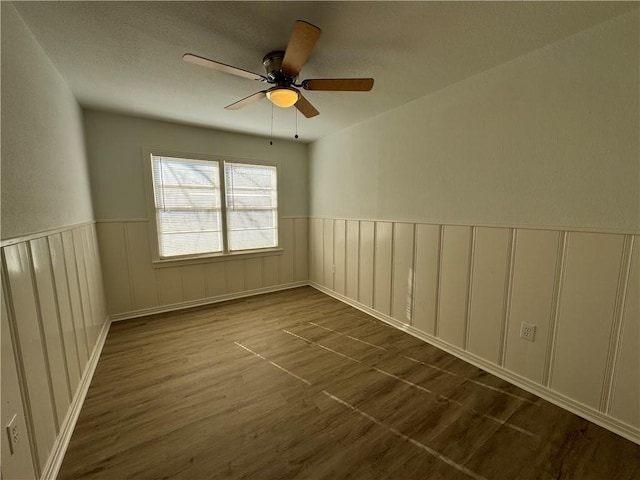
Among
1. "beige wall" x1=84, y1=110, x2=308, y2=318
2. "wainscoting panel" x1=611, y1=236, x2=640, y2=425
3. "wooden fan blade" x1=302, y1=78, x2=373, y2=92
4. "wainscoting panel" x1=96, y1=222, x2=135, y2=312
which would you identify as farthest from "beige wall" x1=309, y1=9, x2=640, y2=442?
"wainscoting panel" x1=96, y1=222, x2=135, y2=312

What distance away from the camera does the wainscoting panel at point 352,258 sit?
3.43 m

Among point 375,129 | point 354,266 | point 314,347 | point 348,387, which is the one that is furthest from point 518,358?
point 375,129

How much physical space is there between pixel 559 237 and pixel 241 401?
96.3 inches

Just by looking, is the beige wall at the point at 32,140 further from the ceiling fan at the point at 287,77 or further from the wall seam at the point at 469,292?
the wall seam at the point at 469,292

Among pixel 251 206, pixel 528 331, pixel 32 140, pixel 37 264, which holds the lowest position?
pixel 528 331

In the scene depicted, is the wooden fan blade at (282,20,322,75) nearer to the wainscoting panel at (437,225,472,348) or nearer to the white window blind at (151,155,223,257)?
the wainscoting panel at (437,225,472,348)

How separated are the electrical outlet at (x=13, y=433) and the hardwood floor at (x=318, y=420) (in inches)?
17.7

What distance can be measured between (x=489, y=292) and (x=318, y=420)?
1638 mm

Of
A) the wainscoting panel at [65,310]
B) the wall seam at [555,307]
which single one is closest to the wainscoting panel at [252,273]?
the wainscoting panel at [65,310]

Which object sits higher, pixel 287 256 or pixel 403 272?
pixel 403 272

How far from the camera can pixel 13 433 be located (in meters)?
1.06

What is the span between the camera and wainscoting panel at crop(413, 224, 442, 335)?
2.49 metres

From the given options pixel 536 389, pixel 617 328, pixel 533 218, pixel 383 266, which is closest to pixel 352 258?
pixel 383 266

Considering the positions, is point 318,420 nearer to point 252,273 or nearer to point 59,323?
point 59,323
